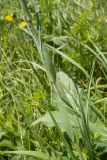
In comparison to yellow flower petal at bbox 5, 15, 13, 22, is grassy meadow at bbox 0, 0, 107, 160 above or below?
below

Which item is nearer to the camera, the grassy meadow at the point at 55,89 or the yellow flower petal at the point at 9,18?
the grassy meadow at the point at 55,89

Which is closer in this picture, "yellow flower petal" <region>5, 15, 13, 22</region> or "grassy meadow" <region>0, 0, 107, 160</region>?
"grassy meadow" <region>0, 0, 107, 160</region>

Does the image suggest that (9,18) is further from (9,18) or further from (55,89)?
(55,89)

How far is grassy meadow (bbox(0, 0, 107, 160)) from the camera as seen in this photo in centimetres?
108

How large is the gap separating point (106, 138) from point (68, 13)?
1351 mm

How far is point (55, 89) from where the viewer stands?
997 millimetres

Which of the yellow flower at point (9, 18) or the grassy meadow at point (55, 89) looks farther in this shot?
the yellow flower at point (9, 18)

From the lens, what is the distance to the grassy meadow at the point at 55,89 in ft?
3.54

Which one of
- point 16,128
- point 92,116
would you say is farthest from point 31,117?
point 92,116

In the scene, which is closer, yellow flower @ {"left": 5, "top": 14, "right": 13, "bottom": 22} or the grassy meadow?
the grassy meadow

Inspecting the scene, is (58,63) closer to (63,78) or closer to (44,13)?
(63,78)

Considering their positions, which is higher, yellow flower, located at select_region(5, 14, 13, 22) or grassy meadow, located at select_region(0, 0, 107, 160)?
yellow flower, located at select_region(5, 14, 13, 22)

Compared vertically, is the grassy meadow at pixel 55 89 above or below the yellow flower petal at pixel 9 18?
below

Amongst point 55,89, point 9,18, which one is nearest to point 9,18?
point 9,18
